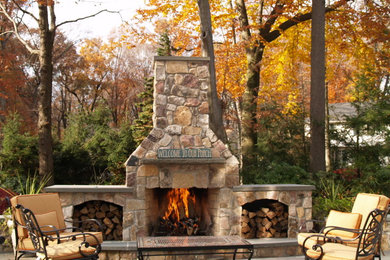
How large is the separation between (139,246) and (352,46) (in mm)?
10787

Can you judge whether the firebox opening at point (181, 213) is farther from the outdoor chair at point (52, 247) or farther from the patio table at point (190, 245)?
the outdoor chair at point (52, 247)

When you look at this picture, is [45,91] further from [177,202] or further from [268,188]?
[268,188]

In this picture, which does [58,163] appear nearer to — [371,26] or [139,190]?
[139,190]

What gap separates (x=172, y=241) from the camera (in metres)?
4.96

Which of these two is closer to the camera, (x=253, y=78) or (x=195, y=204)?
(x=195, y=204)

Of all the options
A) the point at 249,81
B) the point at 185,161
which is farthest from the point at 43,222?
the point at 249,81

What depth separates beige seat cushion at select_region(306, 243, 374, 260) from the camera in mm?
4460

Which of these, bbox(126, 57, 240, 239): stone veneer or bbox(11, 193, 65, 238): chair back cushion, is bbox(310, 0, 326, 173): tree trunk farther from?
bbox(11, 193, 65, 238): chair back cushion

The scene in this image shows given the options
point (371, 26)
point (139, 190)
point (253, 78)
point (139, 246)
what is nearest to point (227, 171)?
point (139, 190)

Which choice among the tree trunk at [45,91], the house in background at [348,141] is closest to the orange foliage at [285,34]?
the house in background at [348,141]

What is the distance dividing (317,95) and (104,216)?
554cm

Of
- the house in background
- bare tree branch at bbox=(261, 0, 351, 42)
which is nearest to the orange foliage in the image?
bare tree branch at bbox=(261, 0, 351, 42)

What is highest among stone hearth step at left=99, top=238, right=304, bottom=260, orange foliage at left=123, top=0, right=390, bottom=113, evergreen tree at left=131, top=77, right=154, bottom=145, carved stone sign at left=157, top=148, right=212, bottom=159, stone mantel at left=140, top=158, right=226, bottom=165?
orange foliage at left=123, top=0, right=390, bottom=113

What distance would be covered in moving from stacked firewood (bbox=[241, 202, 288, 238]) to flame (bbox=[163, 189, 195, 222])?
3.55ft
